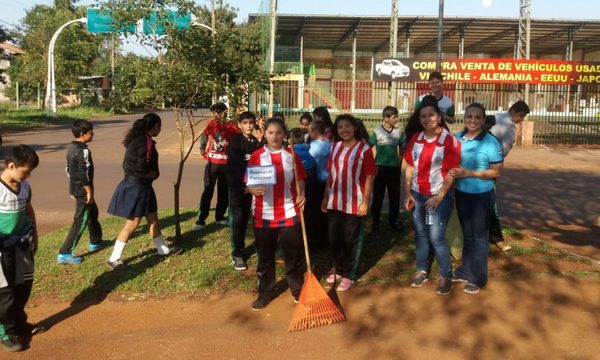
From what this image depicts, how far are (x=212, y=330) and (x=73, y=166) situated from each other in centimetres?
273

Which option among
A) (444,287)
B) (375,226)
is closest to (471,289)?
Answer: (444,287)

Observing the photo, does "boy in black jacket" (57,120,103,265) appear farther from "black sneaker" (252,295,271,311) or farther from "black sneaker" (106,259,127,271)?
"black sneaker" (252,295,271,311)

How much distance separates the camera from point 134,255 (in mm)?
5926

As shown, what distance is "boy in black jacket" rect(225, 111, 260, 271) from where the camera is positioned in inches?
209

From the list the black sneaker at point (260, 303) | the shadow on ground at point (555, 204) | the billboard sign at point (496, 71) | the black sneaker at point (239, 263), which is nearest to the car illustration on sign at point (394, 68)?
the billboard sign at point (496, 71)

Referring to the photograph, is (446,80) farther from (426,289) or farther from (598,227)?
(426,289)

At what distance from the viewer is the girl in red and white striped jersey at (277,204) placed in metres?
4.39

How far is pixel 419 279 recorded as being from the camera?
4840 millimetres

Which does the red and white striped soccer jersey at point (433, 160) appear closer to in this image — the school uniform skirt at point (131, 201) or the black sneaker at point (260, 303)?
the black sneaker at point (260, 303)

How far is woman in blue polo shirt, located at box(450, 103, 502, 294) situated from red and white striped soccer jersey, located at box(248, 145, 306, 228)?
1360 mm

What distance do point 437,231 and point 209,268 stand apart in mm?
2340

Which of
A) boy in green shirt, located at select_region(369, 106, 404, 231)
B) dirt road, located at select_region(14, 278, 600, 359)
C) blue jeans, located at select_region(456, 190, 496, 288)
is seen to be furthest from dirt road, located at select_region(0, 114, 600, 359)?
boy in green shirt, located at select_region(369, 106, 404, 231)

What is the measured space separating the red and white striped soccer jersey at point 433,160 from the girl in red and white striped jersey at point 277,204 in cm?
101

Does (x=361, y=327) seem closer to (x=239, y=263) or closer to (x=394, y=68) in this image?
(x=239, y=263)
